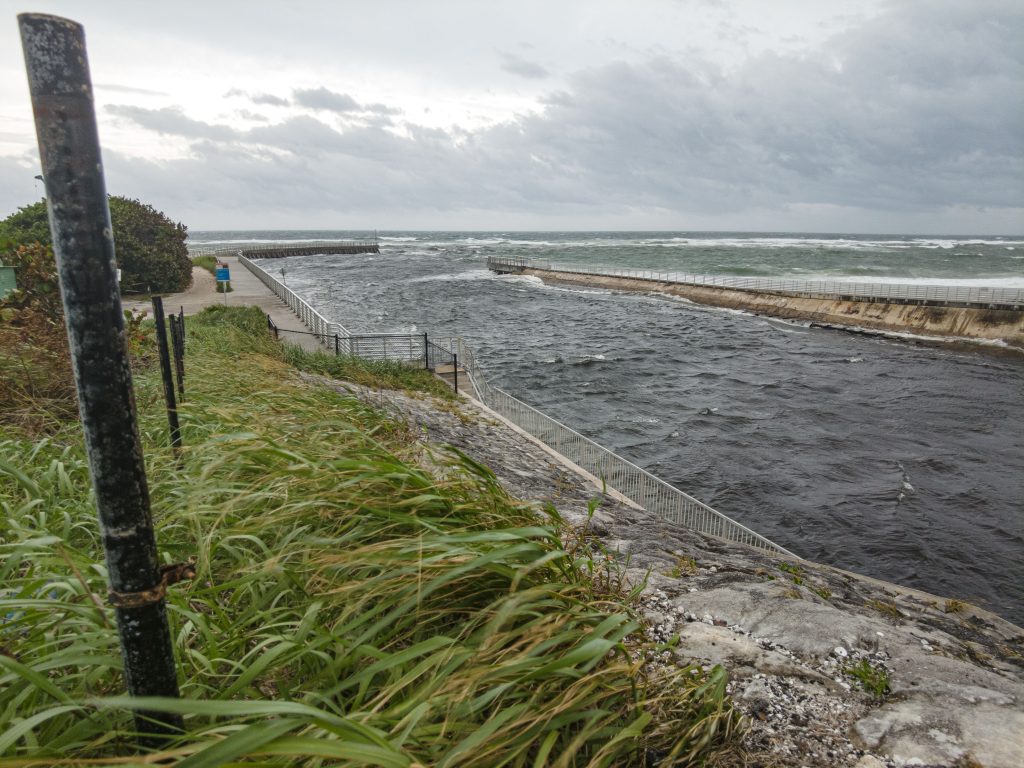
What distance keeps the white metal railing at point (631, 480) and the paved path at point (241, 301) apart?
9043 millimetres

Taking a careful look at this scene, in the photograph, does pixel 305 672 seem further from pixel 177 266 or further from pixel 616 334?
pixel 177 266

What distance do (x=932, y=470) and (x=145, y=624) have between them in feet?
71.3

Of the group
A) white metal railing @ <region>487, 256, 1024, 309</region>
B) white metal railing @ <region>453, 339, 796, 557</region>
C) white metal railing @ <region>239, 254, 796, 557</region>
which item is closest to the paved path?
white metal railing @ <region>239, 254, 796, 557</region>

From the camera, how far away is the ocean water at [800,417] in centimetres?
1390

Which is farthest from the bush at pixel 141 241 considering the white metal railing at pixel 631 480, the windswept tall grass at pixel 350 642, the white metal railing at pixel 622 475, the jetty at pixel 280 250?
the jetty at pixel 280 250

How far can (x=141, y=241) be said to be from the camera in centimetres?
4106

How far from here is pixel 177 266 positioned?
1625 inches

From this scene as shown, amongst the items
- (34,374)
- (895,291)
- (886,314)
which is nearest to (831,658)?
(34,374)

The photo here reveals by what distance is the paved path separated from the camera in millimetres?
26172

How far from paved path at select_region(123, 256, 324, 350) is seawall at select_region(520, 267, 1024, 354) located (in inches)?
1547

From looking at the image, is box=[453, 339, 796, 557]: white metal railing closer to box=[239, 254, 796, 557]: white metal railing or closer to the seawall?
box=[239, 254, 796, 557]: white metal railing

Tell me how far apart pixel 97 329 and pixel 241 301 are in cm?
3687

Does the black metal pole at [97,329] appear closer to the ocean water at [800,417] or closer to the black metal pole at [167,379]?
the black metal pole at [167,379]

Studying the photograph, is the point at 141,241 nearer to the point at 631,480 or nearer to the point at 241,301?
the point at 241,301
